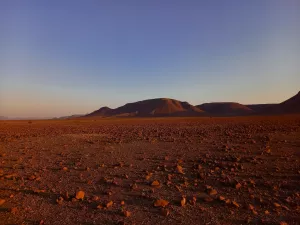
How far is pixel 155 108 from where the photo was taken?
140 meters

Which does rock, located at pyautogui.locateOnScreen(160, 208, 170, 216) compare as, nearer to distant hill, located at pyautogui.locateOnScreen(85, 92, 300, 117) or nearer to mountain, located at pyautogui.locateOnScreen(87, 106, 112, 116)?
distant hill, located at pyautogui.locateOnScreen(85, 92, 300, 117)

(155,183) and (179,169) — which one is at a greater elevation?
(179,169)

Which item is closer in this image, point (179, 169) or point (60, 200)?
point (60, 200)

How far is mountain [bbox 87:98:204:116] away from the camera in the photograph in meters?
132

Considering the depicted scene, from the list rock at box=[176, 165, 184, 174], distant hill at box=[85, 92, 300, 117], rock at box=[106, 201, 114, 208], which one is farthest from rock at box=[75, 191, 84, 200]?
distant hill at box=[85, 92, 300, 117]

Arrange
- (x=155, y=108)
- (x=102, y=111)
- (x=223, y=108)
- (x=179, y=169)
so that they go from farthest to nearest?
(x=102, y=111) < (x=155, y=108) < (x=223, y=108) < (x=179, y=169)

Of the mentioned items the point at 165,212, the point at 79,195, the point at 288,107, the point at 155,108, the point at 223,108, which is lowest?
the point at 165,212

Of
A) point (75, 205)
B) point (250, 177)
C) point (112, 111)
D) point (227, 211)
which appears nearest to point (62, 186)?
point (75, 205)

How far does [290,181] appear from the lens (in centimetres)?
708

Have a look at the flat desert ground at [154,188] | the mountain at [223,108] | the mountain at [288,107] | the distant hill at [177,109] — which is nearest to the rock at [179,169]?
the flat desert ground at [154,188]

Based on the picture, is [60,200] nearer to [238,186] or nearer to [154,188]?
[154,188]

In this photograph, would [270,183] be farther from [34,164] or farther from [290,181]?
[34,164]

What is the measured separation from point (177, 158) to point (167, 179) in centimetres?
284

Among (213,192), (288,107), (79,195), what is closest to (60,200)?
(79,195)
